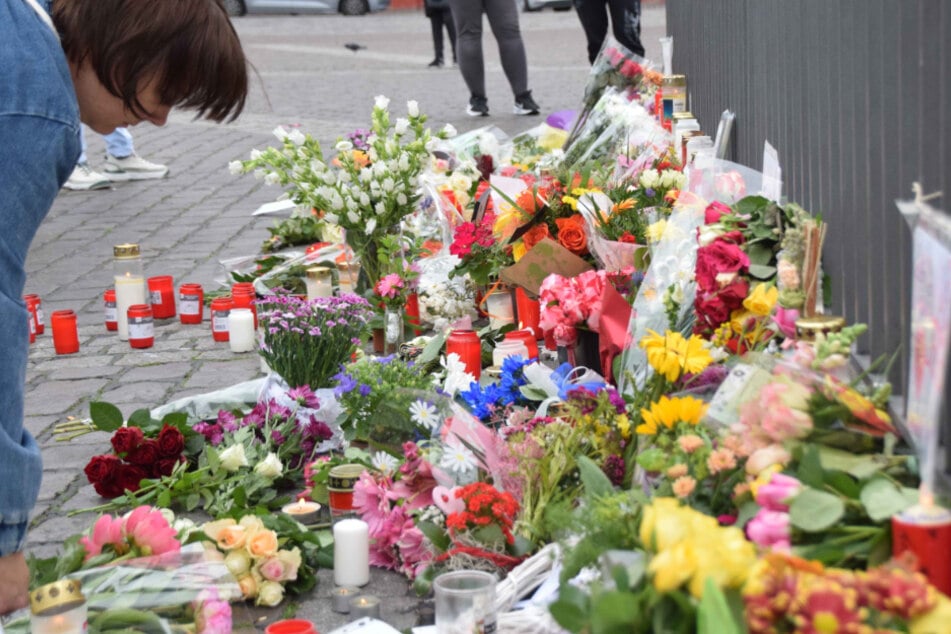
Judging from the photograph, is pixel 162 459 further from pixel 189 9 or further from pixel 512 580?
pixel 189 9

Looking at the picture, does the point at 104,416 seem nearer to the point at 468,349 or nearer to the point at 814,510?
the point at 468,349

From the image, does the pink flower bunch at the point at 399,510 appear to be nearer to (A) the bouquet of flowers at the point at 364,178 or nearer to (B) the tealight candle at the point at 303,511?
(B) the tealight candle at the point at 303,511

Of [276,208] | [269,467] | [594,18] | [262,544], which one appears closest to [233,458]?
[269,467]

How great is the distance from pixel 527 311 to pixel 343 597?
5.52 feet

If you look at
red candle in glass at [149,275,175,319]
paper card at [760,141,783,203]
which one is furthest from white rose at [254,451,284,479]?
red candle in glass at [149,275,175,319]

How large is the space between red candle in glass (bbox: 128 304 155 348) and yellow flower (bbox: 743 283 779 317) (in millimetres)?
3009

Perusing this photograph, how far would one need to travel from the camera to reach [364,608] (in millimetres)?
2709

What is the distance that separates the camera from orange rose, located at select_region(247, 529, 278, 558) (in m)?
2.85

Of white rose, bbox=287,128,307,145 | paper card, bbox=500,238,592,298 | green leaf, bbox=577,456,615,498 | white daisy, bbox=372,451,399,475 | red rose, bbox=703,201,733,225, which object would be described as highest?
white rose, bbox=287,128,307,145

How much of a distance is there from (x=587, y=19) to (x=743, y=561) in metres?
7.90

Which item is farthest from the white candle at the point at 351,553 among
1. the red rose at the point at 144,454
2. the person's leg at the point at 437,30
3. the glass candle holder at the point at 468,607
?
the person's leg at the point at 437,30

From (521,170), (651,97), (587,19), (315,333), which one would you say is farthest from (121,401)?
(587,19)

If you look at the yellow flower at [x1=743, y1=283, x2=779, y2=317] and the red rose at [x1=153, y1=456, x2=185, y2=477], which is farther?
the red rose at [x1=153, y1=456, x2=185, y2=477]

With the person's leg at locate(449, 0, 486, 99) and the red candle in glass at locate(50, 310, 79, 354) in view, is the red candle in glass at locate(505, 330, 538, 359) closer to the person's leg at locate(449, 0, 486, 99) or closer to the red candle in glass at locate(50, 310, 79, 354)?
the red candle in glass at locate(50, 310, 79, 354)
